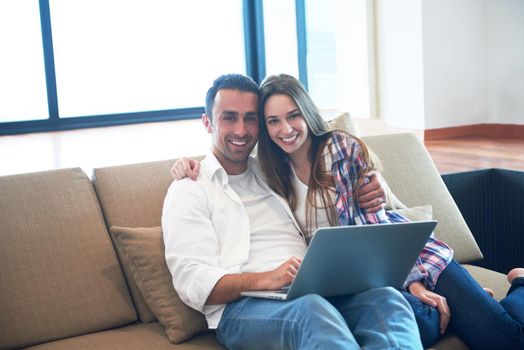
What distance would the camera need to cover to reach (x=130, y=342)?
1.85 meters

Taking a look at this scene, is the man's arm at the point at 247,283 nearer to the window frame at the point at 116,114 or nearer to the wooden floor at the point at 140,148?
the wooden floor at the point at 140,148

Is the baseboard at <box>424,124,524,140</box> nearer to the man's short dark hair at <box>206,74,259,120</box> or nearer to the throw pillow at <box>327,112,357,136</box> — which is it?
the throw pillow at <box>327,112,357,136</box>

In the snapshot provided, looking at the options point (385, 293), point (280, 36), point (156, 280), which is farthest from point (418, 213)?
point (280, 36)

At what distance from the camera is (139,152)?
15.9 ft

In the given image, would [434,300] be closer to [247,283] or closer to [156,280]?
[247,283]

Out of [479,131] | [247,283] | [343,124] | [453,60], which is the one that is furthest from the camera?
[479,131]

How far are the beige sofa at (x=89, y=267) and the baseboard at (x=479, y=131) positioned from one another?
10.0 feet

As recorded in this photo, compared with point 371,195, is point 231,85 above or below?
above

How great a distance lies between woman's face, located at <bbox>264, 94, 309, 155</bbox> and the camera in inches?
79.0

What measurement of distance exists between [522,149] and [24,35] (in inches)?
153

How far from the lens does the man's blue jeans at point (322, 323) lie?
160 cm

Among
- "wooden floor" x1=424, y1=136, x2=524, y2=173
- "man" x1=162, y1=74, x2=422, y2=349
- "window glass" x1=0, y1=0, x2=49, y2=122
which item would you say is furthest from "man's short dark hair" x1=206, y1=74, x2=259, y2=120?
"window glass" x1=0, y1=0, x2=49, y2=122

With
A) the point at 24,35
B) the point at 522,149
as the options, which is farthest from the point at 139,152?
the point at 522,149

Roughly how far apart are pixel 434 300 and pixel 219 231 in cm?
59
